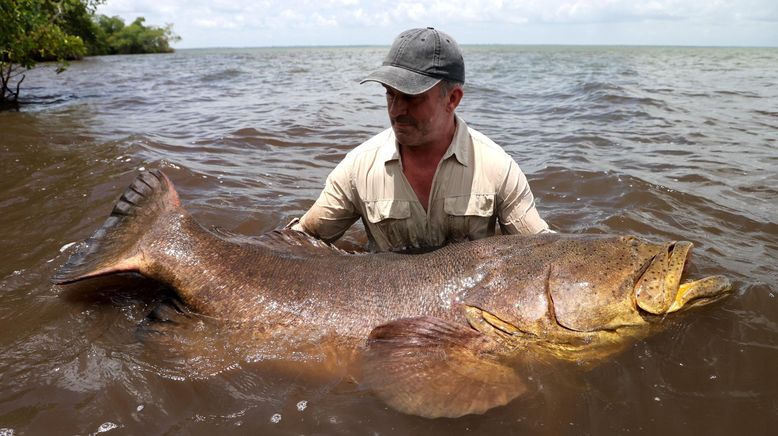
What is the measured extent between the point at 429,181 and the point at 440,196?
12 centimetres

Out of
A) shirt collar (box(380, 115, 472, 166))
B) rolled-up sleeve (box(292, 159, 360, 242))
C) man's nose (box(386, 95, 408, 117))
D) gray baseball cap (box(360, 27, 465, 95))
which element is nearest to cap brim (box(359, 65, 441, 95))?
gray baseball cap (box(360, 27, 465, 95))

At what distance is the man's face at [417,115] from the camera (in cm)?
317

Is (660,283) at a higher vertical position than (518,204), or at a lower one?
lower


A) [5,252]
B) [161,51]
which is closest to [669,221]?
[5,252]

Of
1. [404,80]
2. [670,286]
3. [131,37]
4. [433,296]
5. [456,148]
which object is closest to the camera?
[670,286]

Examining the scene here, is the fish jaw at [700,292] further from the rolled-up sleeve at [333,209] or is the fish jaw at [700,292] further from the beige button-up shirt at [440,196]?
the rolled-up sleeve at [333,209]

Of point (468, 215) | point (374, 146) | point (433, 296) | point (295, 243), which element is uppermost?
point (374, 146)

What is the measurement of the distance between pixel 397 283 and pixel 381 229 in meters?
0.86

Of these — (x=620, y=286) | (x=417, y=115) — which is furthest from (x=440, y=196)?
(x=620, y=286)

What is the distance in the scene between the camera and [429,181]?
361cm

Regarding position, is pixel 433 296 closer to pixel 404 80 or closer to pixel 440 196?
pixel 440 196

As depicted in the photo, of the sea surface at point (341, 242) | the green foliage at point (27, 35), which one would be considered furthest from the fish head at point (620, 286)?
the green foliage at point (27, 35)

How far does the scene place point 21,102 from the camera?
41.3 ft

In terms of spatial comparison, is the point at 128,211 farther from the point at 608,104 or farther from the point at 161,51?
the point at 161,51
